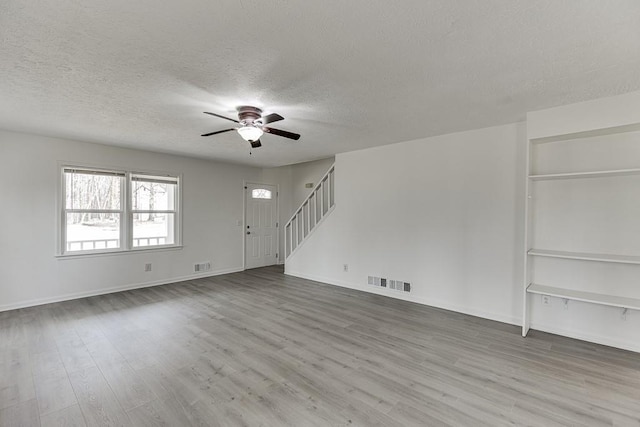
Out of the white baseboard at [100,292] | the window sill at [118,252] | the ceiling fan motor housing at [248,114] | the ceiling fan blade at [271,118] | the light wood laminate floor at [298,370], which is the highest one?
the ceiling fan motor housing at [248,114]

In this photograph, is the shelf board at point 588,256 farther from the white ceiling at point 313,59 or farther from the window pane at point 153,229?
the window pane at point 153,229

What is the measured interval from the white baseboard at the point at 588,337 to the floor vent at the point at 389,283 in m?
1.68

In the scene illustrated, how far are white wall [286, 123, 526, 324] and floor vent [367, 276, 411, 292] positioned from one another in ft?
0.28

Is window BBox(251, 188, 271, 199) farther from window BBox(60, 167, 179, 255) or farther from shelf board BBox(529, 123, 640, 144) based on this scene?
shelf board BBox(529, 123, 640, 144)

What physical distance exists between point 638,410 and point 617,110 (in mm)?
2616

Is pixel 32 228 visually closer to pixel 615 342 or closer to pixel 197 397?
pixel 197 397

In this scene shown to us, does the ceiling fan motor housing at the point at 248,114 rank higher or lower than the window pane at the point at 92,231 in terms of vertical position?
higher

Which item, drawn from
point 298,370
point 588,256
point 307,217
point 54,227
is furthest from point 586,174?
point 54,227

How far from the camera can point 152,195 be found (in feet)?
18.4

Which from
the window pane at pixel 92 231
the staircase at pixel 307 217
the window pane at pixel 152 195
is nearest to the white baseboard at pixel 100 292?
the window pane at pixel 92 231

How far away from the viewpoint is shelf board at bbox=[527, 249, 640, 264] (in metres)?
2.79

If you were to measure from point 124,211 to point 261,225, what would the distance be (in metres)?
3.06

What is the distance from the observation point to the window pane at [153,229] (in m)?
5.43

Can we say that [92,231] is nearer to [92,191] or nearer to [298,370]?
[92,191]
